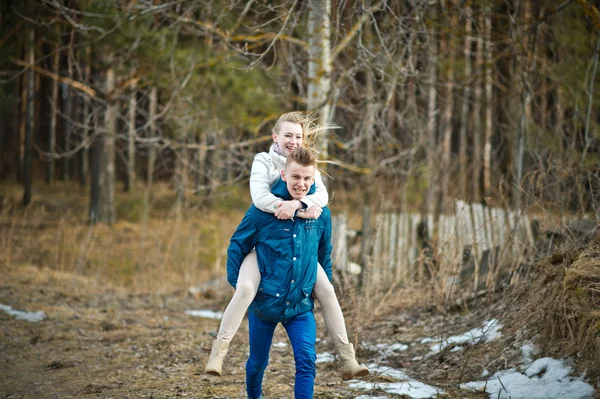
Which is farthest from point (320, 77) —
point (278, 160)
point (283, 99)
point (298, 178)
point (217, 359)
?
point (217, 359)

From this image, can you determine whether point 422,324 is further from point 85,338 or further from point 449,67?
point 449,67

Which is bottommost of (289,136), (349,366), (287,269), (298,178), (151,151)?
(349,366)

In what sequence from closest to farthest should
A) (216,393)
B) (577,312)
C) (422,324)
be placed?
(577,312) → (216,393) → (422,324)

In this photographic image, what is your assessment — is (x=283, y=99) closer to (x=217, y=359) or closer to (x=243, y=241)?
(x=243, y=241)

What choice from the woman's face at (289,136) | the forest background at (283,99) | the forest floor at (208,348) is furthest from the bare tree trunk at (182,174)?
the woman's face at (289,136)

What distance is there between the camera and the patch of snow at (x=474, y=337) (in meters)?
4.73

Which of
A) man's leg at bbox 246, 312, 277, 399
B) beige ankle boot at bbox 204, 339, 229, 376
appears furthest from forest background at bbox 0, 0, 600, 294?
beige ankle boot at bbox 204, 339, 229, 376

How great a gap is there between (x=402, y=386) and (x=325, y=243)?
1.41 metres

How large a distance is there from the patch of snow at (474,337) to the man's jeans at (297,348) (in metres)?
1.78

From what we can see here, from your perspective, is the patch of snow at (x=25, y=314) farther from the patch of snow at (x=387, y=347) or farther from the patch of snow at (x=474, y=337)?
the patch of snow at (x=474, y=337)

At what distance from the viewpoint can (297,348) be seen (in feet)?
10.8

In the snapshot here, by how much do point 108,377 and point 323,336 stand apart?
86.2 inches

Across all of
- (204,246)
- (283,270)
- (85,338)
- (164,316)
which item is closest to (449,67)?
(204,246)

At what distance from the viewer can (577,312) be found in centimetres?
402
